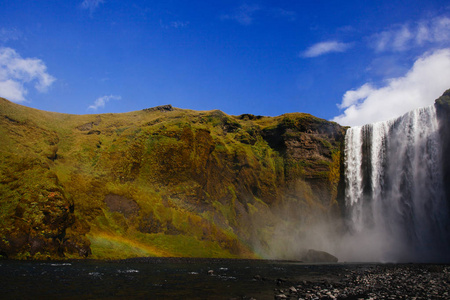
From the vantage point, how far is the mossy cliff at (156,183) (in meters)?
A: 38.9

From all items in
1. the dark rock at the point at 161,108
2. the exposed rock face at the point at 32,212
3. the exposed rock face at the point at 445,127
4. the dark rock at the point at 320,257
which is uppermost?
the dark rock at the point at 161,108

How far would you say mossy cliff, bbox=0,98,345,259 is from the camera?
38.9 meters

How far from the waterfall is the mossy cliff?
1077cm

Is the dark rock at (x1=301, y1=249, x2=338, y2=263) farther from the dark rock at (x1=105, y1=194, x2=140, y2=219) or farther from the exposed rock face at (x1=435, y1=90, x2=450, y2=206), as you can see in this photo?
the dark rock at (x1=105, y1=194, x2=140, y2=219)

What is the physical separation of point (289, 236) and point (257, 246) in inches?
458

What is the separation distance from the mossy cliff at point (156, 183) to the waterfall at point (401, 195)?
1077 cm

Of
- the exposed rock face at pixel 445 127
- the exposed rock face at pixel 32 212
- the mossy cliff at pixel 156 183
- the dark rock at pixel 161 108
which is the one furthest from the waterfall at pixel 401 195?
the dark rock at pixel 161 108

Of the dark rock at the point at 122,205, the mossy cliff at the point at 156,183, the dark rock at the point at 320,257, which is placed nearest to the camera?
the mossy cliff at the point at 156,183

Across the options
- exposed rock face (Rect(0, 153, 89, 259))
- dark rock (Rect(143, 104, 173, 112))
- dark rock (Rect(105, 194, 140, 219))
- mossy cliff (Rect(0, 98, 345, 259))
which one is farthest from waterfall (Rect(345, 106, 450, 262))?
dark rock (Rect(143, 104, 173, 112))

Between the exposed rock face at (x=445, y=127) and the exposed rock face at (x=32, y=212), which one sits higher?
the exposed rock face at (x=445, y=127)

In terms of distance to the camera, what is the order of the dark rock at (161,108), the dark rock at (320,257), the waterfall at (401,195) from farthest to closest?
1. the dark rock at (161,108)
2. the dark rock at (320,257)
3. the waterfall at (401,195)

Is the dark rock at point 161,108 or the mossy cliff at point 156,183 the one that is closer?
the mossy cliff at point 156,183

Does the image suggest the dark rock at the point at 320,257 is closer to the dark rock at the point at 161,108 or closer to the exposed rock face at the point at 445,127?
the exposed rock face at the point at 445,127

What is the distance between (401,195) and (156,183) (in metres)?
55.7
